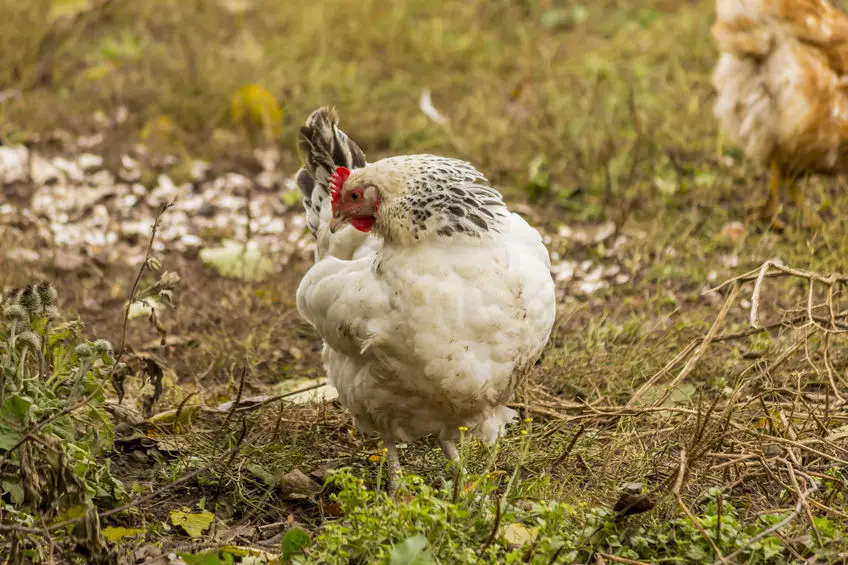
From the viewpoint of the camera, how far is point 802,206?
479 cm

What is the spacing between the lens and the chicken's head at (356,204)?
2.73 m

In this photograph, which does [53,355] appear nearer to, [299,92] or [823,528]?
[823,528]

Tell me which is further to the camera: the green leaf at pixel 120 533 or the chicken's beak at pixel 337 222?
the chicken's beak at pixel 337 222

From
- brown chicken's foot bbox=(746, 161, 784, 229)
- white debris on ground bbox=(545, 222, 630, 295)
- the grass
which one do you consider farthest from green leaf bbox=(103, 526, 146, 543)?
brown chicken's foot bbox=(746, 161, 784, 229)

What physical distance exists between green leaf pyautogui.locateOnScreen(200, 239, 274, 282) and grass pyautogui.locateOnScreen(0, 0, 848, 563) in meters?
0.08

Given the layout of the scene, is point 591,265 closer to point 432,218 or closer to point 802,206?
point 802,206

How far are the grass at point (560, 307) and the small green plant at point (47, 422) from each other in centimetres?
4

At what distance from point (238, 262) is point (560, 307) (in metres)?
1.54

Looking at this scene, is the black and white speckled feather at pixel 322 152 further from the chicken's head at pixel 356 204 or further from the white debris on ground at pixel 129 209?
the white debris on ground at pixel 129 209

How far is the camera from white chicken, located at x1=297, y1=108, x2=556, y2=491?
2.57 metres

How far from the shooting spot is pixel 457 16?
758 centimetres

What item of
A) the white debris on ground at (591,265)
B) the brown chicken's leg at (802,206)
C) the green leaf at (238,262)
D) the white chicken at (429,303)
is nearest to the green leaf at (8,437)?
the white chicken at (429,303)

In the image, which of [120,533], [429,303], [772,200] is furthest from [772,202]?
[120,533]

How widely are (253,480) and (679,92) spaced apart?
13.8 feet
